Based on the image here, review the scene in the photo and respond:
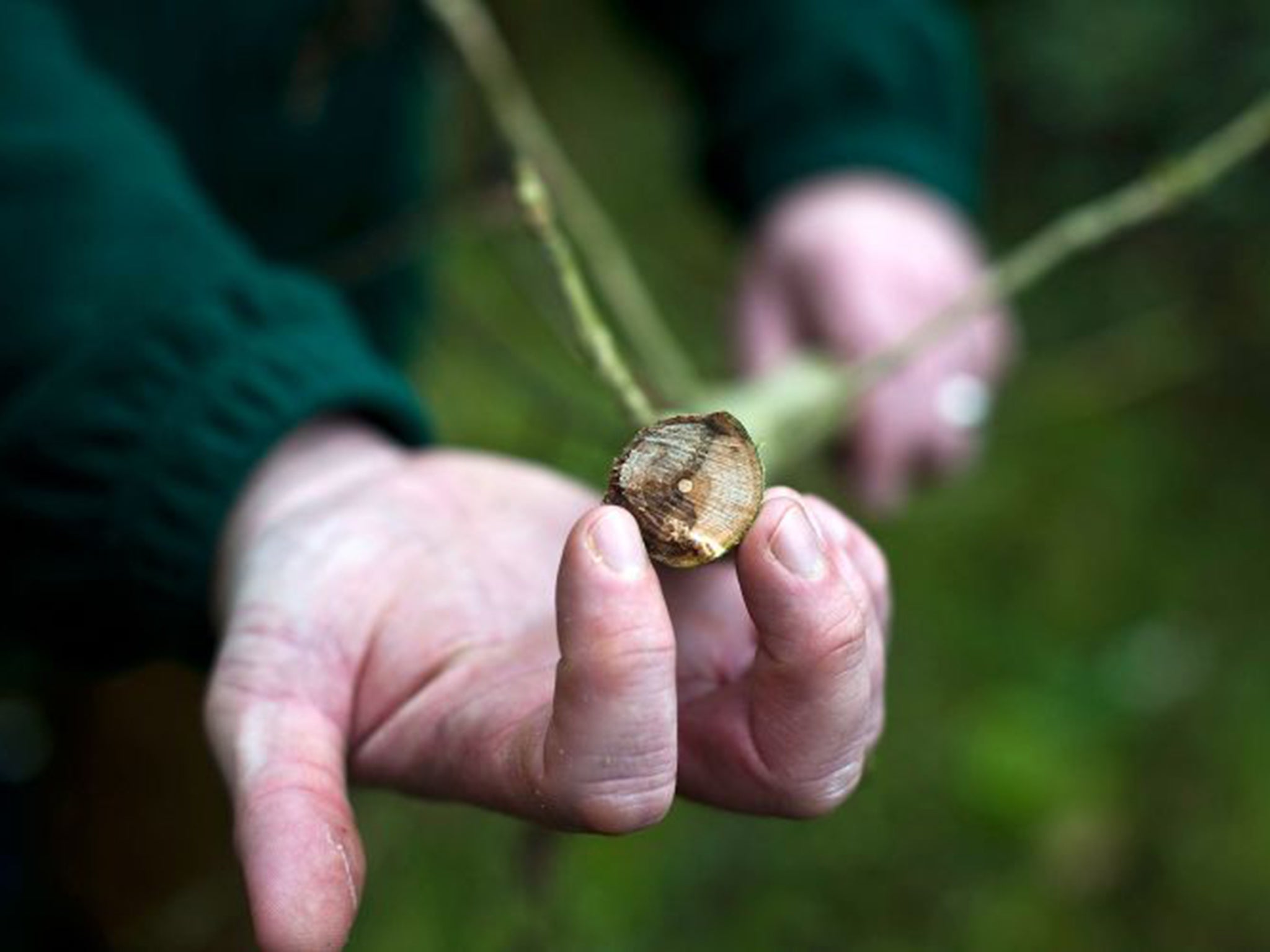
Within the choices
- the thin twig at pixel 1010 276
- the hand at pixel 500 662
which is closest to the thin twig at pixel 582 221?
the thin twig at pixel 1010 276

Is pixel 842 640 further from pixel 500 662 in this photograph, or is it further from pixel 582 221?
pixel 582 221

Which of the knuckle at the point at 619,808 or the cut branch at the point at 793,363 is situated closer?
the knuckle at the point at 619,808

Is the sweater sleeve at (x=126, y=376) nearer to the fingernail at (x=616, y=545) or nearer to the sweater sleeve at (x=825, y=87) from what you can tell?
the fingernail at (x=616, y=545)

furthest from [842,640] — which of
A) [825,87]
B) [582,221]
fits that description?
[825,87]

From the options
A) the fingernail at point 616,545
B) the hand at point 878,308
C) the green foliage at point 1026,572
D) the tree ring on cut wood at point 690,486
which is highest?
the fingernail at point 616,545

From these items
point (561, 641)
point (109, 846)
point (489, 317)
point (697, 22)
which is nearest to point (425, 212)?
point (697, 22)

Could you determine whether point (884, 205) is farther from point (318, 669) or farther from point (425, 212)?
point (318, 669)

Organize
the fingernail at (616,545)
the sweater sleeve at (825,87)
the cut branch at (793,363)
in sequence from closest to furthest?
the fingernail at (616,545)
the cut branch at (793,363)
the sweater sleeve at (825,87)
